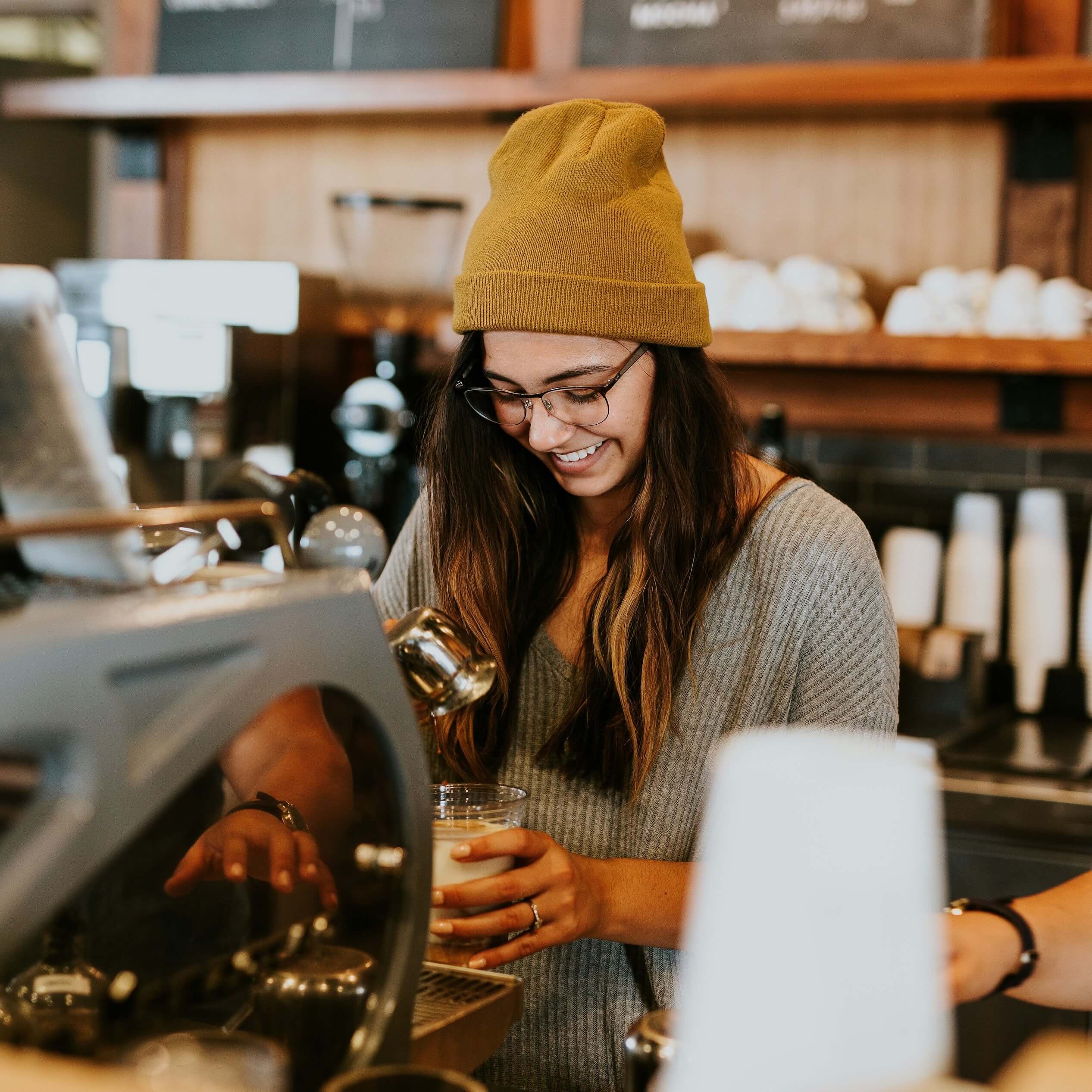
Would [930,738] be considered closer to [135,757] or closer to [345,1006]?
[345,1006]

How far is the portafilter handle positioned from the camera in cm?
86

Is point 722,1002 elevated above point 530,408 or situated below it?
below

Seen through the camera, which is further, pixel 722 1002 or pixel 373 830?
pixel 373 830

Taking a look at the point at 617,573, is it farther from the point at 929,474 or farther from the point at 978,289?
the point at 929,474

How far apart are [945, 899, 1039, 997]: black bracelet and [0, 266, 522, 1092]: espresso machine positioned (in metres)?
0.34

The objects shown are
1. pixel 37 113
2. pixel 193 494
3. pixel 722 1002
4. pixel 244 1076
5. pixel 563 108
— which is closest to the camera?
pixel 722 1002

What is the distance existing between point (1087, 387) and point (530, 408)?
162cm

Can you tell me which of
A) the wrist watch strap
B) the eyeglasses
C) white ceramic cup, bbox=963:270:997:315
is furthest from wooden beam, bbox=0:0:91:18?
the wrist watch strap

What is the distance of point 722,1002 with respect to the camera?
1.70 feet

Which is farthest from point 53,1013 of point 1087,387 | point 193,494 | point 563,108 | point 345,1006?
point 1087,387

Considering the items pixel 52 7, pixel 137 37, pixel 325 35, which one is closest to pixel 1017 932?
pixel 325 35

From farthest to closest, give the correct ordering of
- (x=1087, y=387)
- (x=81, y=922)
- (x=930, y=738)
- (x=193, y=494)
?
1. (x=193, y=494)
2. (x=1087, y=387)
3. (x=930, y=738)
4. (x=81, y=922)

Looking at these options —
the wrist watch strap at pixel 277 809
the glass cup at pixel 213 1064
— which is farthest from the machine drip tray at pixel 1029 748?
the glass cup at pixel 213 1064

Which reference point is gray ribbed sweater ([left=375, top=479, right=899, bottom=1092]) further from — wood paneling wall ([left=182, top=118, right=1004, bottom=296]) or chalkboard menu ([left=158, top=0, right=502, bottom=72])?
chalkboard menu ([left=158, top=0, right=502, bottom=72])
